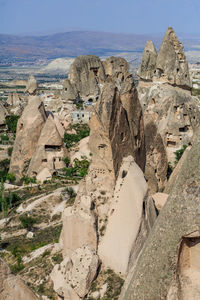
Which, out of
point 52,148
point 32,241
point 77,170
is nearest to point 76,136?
point 52,148

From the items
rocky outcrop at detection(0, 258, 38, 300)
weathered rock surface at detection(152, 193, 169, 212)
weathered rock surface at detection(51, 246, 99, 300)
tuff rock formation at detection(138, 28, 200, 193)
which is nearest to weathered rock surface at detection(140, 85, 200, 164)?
tuff rock formation at detection(138, 28, 200, 193)

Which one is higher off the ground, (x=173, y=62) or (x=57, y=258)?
(x=173, y=62)

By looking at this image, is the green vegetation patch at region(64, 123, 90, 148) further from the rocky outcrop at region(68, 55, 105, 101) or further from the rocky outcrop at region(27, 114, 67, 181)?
the rocky outcrop at region(68, 55, 105, 101)

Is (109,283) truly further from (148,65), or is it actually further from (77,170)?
(148,65)

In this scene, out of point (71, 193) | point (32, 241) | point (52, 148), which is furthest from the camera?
point (52, 148)

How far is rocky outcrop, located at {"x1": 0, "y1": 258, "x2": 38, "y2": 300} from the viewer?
5012mm

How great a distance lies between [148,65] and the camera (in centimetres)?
3111

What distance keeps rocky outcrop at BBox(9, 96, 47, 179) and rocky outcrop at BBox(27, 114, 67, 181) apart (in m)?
0.82

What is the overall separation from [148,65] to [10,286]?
27924 millimetres

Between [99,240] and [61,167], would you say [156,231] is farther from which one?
[61,167]

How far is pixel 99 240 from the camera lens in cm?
856

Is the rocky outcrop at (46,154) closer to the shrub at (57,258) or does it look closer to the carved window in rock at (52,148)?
the carved window in rock at (52,148)

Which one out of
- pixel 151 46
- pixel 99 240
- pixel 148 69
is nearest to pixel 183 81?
pixel 148 69

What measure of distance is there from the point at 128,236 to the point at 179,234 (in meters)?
4.33
